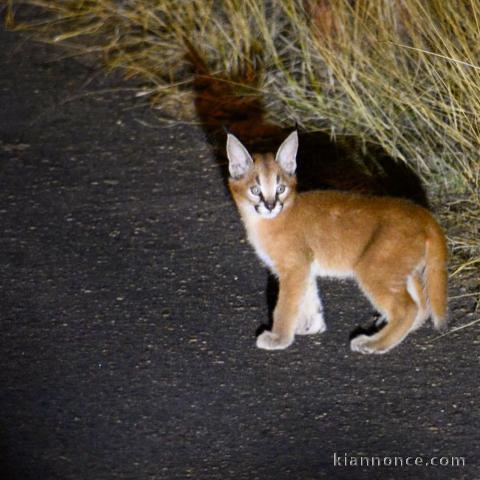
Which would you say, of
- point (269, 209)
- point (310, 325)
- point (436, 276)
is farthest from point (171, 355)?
point (436, 276)

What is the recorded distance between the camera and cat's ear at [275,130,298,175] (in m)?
5.04

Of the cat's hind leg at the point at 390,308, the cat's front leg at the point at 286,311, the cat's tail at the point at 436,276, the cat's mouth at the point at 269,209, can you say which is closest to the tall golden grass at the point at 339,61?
the cat's tail at the point at 436,276

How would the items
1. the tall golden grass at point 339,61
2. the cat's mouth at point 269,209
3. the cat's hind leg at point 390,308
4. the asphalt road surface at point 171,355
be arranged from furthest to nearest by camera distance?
the tall golden grass at point 339,61 < the cat's mouth at point 269,209 < the cat's hind leg at point 390,308 < the asphalt road surface at point 171,355

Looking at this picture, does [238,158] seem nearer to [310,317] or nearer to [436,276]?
[310,317]

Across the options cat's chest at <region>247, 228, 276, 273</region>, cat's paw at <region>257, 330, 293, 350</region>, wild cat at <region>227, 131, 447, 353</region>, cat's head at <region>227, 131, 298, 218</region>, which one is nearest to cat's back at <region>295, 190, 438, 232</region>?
wild cat at <region>227, 131, 447, 353</region>

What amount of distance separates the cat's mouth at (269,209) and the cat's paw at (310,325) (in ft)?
1.64

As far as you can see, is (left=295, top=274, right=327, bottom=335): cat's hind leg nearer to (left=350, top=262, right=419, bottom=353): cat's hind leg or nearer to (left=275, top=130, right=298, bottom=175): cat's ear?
(left=350, top=262, right=419, bottom=353): cat's hind leg

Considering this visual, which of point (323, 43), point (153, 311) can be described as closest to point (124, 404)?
point (153, 311)

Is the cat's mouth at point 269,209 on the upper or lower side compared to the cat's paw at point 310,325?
upper

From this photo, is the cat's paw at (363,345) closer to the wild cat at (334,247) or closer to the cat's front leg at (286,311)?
the wild cat at (334,247)

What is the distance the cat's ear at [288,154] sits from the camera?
5.04 m

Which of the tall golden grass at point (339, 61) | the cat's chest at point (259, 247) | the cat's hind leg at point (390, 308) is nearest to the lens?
the cat's hind leg at point (390, 308)

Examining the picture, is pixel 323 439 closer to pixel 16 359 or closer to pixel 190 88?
pixel 16 359

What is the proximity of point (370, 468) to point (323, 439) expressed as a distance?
9.7 inches
